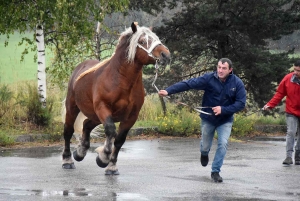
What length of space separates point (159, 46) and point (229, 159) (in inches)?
134

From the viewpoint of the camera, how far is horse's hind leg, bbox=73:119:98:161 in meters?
12.3

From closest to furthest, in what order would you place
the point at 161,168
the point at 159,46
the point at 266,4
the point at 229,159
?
the point at 159,46, the point at 161,168, the point at 229,159, the point at 266,4

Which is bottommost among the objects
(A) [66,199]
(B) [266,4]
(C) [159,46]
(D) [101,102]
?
(A) [66,199]

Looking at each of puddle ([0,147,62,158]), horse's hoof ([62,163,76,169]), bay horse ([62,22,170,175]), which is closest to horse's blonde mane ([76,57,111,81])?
bay horse ([62,22,170,175])

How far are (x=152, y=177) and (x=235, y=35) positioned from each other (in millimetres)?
9948

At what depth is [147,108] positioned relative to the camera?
67.1 feet

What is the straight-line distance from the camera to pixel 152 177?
10797mm

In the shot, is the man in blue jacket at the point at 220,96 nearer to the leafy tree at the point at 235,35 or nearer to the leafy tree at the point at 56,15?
the leafy tree at the point at 56,15

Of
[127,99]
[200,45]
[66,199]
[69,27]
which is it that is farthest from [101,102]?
[200,45]

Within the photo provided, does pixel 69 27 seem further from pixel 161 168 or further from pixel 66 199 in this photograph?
pixel 66 199

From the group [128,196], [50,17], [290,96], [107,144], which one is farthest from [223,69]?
[50,17]

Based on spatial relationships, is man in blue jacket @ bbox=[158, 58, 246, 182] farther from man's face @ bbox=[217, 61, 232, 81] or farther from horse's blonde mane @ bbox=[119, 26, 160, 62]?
horse's blonde mane @ bbox=[119, 26, 160, 62]

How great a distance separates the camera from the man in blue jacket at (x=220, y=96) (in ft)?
34.6

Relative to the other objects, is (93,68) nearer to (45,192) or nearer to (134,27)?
(134,27)
